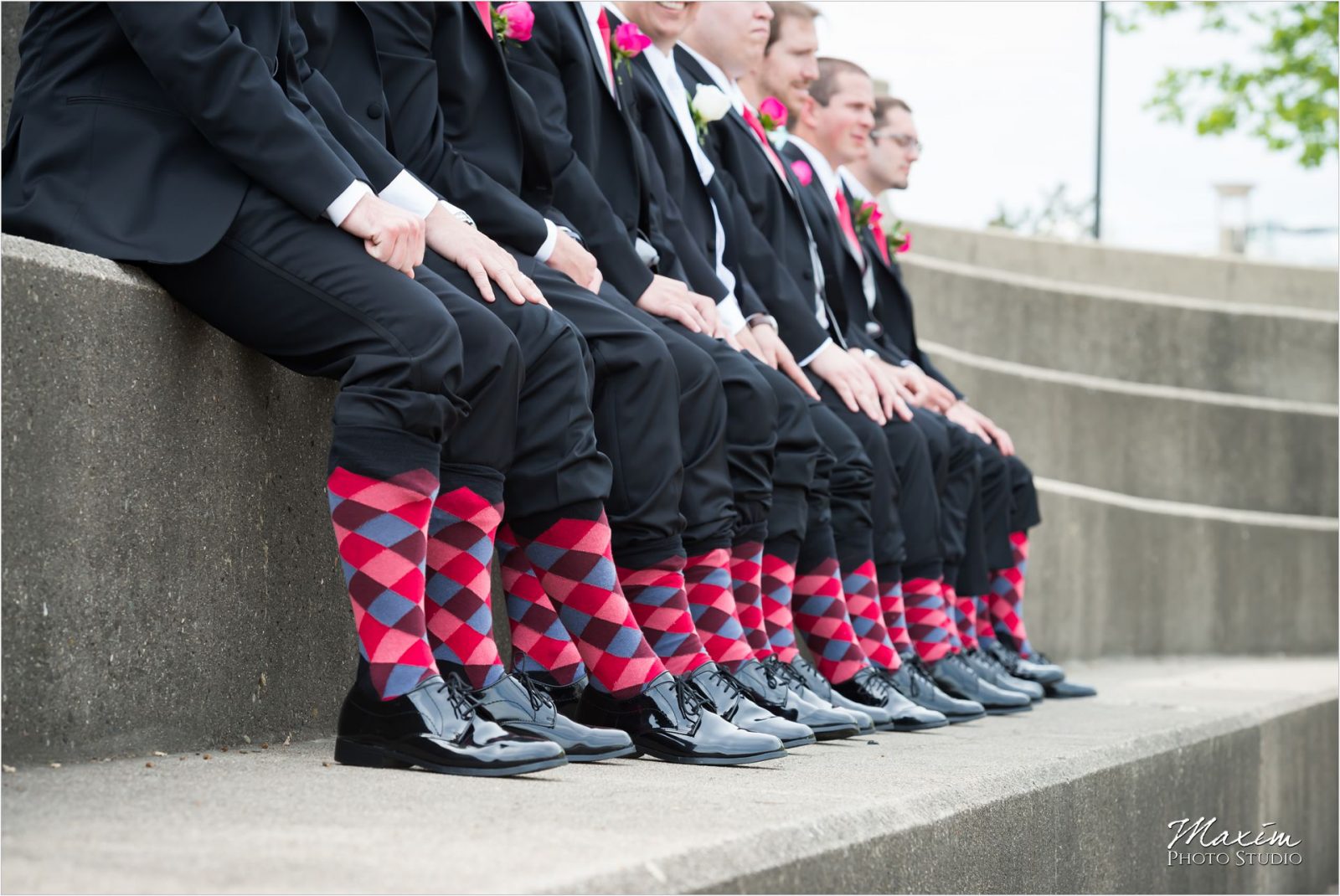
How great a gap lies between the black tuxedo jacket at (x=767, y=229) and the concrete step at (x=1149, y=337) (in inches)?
165

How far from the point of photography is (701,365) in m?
2.50

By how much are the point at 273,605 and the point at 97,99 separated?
0.69m

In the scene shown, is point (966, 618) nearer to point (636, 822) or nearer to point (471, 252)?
point (471, 252)

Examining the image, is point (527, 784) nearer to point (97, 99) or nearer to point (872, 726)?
point (97, 99)

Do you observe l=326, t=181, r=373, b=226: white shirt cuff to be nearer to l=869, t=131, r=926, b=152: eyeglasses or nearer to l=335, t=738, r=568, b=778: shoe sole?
l=335, t=738, r=568, b=778: shoe sole

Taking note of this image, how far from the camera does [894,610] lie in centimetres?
350

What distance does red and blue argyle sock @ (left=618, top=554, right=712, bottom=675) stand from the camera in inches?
91.0

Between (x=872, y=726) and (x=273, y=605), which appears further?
(x=872, y=726)

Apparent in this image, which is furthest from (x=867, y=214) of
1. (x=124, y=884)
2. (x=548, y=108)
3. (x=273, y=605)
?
(x=124, y=884)

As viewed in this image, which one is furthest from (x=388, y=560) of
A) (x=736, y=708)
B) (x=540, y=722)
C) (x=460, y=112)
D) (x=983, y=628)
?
(x=983, y=628)

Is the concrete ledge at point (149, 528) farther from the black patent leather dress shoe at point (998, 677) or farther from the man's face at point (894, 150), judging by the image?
the man's face at point (894, 150)

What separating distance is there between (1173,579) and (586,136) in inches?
202

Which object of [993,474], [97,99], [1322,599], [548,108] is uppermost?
[548,108]

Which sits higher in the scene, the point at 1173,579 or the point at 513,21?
the point at 513,21
